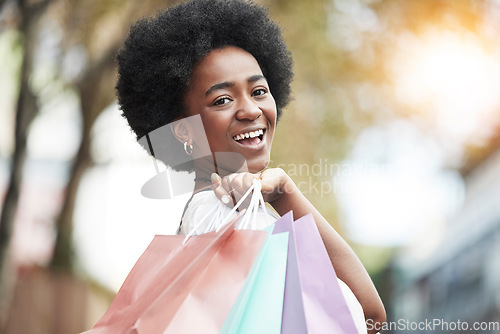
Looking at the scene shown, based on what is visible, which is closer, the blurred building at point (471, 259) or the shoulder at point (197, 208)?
the shoulder at point (197, 208)

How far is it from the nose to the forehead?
0.07 meters

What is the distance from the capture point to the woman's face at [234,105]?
1572 mm

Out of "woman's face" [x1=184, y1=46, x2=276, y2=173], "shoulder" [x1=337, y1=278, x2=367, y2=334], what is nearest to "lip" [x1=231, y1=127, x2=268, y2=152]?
"woman's face" [x1=184, y1=46, x2=276, y2=173]

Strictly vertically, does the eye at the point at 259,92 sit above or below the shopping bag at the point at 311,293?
above

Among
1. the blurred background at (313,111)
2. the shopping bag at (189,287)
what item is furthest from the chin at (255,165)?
the blurred background at (313,111)

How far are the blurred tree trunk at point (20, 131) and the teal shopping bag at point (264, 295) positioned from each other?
4671 millimetres

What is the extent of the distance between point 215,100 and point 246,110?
→ 0.10m

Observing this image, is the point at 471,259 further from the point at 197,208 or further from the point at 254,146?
the point at 197,208

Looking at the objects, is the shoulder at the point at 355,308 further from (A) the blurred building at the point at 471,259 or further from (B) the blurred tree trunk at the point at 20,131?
(A) the blurred building at the point at 471,259

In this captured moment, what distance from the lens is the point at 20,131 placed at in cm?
541

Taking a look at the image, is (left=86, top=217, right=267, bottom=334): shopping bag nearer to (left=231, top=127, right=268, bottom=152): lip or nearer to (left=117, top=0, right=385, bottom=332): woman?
(left=117, top=0, right=385, bottom=332): woman

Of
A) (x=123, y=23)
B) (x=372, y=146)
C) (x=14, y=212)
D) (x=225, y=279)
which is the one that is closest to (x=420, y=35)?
(x=372, y=146)

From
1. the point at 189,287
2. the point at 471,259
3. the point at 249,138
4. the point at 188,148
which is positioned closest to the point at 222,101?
the point at 249,138

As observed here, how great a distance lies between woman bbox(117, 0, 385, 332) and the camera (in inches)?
58.3
